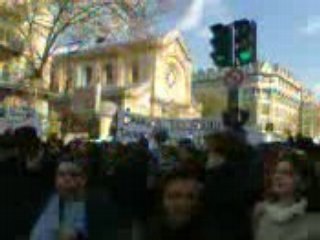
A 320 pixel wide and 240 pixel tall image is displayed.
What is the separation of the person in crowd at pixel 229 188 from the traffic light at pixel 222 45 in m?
7.76

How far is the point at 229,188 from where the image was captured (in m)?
6.29

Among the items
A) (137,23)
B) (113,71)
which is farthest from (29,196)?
(113,71)

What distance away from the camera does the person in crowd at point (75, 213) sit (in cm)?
591

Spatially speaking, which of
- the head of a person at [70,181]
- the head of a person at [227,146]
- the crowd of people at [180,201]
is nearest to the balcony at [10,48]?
the crowd of people at [180,201]

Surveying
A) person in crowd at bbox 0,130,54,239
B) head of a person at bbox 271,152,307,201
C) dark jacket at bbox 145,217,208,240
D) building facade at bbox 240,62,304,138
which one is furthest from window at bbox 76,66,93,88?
dark jacket at bbox 145,217,208,240

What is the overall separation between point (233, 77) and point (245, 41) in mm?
637

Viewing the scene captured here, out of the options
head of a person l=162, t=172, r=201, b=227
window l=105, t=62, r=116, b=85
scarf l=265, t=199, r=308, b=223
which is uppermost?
window l=105, t=62, r=116, b=85

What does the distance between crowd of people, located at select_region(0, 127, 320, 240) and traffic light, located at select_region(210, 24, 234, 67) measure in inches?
263

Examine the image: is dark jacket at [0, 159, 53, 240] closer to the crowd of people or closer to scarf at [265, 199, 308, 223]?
the crowd of people

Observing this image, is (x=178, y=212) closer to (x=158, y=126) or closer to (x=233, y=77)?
(x=233, y=77)

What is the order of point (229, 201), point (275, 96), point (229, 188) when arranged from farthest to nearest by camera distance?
point (275, 96), point (229, 188), point (229, 201)

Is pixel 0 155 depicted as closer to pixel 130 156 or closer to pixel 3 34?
pixel 130 156

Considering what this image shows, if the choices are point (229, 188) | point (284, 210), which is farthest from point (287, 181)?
point (229, 188)

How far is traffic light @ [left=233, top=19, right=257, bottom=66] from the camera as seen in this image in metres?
14.8
